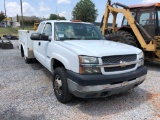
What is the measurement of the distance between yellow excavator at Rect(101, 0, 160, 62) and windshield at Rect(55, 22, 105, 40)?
1466 millimetres

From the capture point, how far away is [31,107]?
13.2 ft

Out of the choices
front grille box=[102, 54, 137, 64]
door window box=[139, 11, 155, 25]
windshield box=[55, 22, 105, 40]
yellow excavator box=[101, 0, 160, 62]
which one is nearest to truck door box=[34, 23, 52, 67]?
windshield box=[55, 22, 105, 40]

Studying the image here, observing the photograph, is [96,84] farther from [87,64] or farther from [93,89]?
[87,64]

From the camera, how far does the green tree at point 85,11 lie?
50.4 metres

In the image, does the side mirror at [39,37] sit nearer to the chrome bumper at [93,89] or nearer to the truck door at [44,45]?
the truck door at [44,45]

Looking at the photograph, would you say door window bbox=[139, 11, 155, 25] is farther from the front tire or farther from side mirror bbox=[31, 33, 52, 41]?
the front tire

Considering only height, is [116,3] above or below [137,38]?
above

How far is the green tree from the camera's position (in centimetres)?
5043

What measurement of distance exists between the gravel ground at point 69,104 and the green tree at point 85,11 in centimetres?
4611

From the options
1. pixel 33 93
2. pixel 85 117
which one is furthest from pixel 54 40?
pixel 85 117

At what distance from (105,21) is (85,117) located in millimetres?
6611

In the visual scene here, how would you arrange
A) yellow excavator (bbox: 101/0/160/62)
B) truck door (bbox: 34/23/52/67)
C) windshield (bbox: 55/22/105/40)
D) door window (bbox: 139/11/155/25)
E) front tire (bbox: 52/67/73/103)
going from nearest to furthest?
front tire (bbox: 52/67/73/103) < windshield (bbox: 55/22/105/40) < truck door (bbox: 34/23/52/67) < yellow excavator (bbox: 101/0/160/62) < door window (bbox: 139/11/155/25)

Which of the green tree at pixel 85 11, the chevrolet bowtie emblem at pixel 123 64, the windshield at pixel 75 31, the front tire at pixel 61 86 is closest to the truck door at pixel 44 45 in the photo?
the windshield at pixel 75 31

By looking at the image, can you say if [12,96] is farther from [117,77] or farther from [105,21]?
[105,21]
